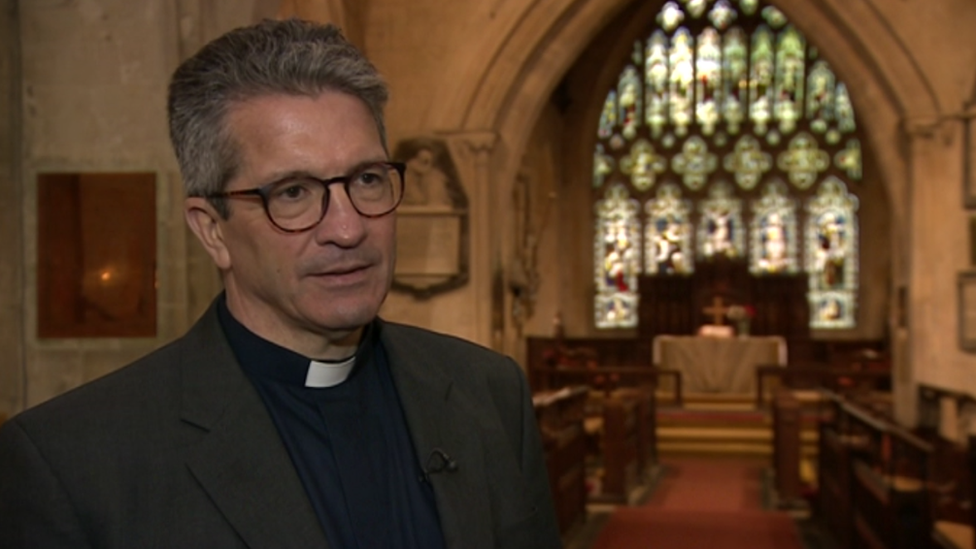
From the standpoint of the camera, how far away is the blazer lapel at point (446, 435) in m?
1.36

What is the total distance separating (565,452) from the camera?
7.18m

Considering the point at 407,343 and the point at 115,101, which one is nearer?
Result: the point at 407,343

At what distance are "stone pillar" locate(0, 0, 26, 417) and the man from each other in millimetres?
3625

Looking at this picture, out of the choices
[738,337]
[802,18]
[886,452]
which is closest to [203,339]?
[886,452]

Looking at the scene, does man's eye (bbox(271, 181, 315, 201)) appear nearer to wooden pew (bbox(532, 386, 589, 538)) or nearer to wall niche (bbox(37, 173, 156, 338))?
wall niche (bbox(37, 173, 156, 338))

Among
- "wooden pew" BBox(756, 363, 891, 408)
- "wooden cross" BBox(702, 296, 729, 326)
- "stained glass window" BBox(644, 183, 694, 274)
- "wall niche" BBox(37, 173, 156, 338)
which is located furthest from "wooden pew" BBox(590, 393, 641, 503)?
"stained glass window" BBox(644, 183, 694, 274)

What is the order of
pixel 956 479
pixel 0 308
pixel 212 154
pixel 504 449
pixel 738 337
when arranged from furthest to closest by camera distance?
pixel 738 337 < pixel 956 479 < pixel 0 308 < pixel 504 449 < pixel 212 154

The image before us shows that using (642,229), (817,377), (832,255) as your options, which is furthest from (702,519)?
(642,229)

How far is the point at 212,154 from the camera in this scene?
1382mm

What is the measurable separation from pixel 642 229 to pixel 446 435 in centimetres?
1598

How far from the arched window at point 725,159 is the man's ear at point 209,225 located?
1547cm

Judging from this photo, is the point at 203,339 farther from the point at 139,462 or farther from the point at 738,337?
the point at 738,337

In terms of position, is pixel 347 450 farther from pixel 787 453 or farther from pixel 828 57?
pixel 828 57

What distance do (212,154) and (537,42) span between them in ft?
26.7
